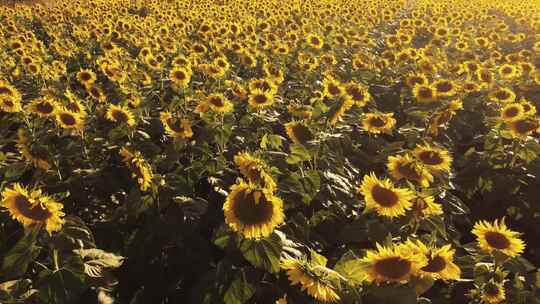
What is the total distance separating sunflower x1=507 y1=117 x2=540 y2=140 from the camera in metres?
5.55

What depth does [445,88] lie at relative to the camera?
7.16 m

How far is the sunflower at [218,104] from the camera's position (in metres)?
5.27

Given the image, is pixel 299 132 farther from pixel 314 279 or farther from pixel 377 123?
pixel 314 279

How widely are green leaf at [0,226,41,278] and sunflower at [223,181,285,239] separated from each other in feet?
4.36

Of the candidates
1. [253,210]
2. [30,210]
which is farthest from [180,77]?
[253,210]

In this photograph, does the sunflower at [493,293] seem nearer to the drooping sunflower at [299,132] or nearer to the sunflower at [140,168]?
the drooping sunflower at [299,132]

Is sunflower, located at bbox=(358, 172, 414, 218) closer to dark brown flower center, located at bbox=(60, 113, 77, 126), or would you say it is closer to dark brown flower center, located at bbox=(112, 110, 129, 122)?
dark brown flower center, located at bbox=(112, 110, 129, 122)

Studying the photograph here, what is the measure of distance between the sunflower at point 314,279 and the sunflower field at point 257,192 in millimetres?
11

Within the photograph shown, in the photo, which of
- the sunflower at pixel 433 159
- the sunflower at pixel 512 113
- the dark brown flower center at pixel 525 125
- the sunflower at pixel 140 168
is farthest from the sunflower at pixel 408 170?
the sunflower at pixel 512 113

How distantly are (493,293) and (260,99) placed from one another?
3.62 meters

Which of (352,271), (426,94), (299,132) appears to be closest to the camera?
(352,271)

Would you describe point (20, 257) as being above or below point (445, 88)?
below

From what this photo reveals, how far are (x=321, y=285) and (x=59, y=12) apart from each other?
654 inches

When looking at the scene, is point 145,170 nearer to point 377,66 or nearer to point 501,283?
point 501,283
